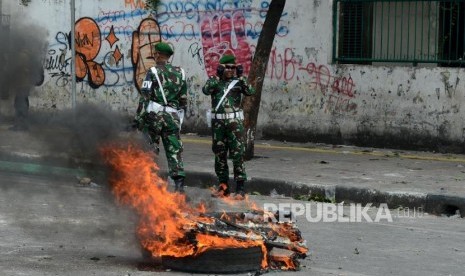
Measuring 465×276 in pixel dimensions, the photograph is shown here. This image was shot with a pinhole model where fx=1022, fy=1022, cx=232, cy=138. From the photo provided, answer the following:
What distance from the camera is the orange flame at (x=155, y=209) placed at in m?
7.60

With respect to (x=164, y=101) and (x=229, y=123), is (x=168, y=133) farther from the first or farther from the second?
(x=229, y=123)

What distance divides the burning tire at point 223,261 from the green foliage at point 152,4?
10.1 m

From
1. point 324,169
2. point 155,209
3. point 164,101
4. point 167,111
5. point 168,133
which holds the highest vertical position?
point 164,101

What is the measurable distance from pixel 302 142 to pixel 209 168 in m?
3.32

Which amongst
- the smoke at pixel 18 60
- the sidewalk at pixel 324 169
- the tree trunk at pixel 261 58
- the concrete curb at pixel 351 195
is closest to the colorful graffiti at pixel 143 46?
the sidewalk at pixel 324 169

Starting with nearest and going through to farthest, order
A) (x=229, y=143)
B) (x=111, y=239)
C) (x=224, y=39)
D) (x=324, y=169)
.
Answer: (x=111, y=239) < (x=229, y=143) < (x=324, y=169) < (x=224, y=39)

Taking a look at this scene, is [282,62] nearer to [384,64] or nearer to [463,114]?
[384,64]

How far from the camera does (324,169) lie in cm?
1354

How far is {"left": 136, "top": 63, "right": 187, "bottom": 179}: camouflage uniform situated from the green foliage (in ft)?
21.9

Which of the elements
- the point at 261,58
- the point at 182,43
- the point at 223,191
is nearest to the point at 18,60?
the point at 223,191

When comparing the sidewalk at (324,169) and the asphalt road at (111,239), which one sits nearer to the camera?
the asphalt road at (111,239)

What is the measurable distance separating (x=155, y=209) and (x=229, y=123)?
370cm

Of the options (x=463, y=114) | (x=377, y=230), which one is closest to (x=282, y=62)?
(x=463, y=114)

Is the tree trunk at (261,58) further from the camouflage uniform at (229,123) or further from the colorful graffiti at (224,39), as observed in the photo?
the colorful graffiti at (224,39)
